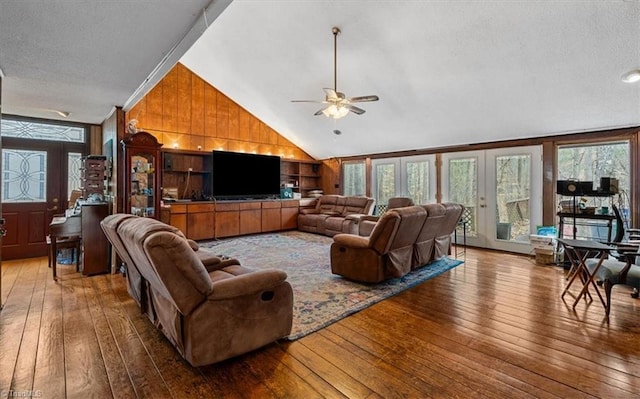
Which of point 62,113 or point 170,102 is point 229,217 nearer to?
point 170,102

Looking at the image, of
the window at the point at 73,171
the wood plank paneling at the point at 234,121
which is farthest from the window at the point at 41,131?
the wood plank paneling at the point at 234,121

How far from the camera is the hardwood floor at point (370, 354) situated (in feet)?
6.06

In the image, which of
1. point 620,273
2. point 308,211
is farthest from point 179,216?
point 620,273

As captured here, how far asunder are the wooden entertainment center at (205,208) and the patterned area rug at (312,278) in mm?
398

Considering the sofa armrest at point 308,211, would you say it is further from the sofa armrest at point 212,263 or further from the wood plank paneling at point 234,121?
the sofa armrest at point 212,263

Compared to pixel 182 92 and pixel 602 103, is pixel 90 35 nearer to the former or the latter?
pixel 182 92

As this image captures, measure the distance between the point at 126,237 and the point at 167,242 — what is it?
2.17ft

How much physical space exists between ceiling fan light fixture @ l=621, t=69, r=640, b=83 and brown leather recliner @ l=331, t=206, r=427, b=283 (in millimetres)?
2969

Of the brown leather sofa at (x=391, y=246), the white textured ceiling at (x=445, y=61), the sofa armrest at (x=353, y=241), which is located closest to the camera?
the white textured ceiling at (x=445, y=61)

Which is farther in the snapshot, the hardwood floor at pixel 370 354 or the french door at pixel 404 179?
the french door at pixel 404 179

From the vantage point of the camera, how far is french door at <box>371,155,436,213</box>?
7105 millimetres

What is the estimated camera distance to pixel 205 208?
6.67 m

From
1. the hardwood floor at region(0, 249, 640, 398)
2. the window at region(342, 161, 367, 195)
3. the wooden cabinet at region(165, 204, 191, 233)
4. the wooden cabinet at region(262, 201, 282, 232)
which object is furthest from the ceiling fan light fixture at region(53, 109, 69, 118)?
the window at region(342, 161, 367, 195)

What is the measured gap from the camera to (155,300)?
2.45m
